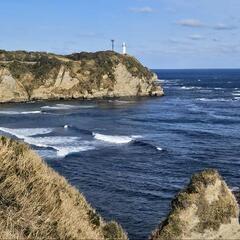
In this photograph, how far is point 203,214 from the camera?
1466cm

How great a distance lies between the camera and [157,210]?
33.9m

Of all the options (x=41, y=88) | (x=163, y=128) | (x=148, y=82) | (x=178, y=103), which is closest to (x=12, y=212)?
(x=163, y=128)

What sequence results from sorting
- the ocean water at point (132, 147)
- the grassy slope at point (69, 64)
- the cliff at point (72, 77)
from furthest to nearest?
the grassy slope at point (69, 64)
the cliff at point (72, 77)
the ocean water at point (132, 147)

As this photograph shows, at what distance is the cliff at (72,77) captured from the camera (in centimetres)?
11863

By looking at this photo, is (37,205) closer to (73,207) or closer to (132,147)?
(73,207)

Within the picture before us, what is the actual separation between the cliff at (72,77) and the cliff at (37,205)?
100 m

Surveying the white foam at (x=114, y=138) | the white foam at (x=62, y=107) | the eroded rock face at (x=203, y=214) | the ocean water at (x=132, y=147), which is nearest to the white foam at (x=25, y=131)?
the ocean water at (x=132, y=147)

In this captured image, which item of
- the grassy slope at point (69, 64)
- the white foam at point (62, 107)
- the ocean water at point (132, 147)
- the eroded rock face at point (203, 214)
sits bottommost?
the ocean water at point (132, 147)

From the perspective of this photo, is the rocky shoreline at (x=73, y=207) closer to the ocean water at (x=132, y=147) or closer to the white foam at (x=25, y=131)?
the ocean water at (x=132, y=147)

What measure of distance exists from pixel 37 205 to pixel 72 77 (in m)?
112

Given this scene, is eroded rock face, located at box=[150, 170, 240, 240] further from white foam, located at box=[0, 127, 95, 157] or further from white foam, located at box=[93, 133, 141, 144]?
white foam, located at box=[93, 133, 141, 144]

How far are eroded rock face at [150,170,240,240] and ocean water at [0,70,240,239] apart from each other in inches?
583

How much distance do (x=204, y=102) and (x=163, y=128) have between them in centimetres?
4513

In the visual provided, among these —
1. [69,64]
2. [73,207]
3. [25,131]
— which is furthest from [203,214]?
[69,64]
